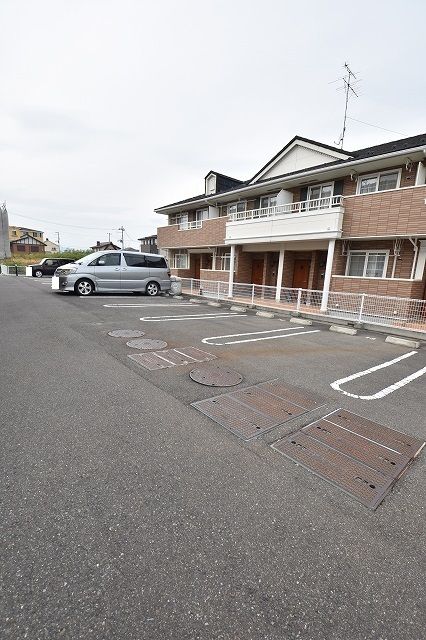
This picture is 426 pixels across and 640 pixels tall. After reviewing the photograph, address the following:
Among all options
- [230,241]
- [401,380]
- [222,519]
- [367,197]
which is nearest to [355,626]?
[222,519]

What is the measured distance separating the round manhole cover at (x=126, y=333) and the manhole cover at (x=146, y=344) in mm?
368

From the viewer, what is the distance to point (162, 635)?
3.96ft

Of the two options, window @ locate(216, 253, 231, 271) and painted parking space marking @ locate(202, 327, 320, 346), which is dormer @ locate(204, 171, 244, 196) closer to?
window @ locate(216, 253, 231, 271)

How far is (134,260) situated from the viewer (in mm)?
12859

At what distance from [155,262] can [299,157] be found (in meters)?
8.22

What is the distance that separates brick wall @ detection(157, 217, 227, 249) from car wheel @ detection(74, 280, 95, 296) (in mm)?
6694

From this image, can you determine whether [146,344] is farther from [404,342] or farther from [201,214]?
[201,214]

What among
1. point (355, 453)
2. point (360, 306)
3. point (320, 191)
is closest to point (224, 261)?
point (320, 191)

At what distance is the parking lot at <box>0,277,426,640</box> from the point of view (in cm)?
129

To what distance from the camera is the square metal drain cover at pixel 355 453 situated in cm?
216

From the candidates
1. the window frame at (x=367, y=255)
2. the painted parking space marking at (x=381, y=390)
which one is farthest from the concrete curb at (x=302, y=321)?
the painted parking space marking at (x=381, y=390)

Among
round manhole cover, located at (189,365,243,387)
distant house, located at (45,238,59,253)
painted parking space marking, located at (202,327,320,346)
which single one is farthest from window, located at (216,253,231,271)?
distant house, located at (45,238,59,253)

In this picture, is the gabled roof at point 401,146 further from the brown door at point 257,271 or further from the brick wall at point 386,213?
the brown door at point 257,271

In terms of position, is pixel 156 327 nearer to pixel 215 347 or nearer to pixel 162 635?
pixel 215 347
